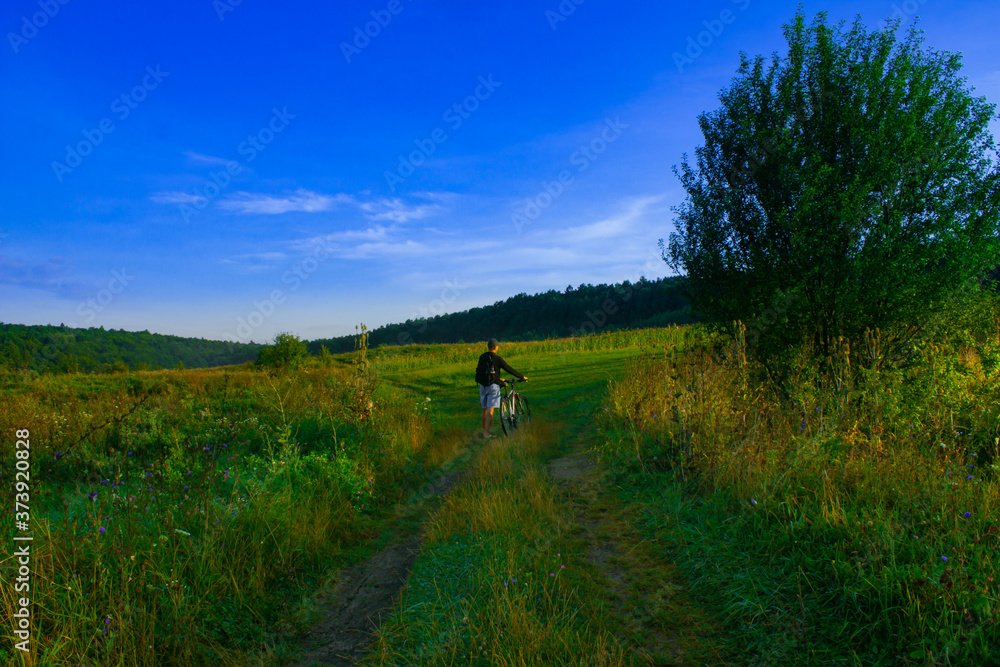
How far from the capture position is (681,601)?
3.96 metres

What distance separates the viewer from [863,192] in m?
9.30

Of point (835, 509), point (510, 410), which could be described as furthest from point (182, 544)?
point (510, 410)

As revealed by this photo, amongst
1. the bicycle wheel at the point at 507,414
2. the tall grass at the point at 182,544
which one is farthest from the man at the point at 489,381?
the tall grass at the point at 182,544

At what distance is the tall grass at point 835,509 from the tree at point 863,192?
1584 millimetres

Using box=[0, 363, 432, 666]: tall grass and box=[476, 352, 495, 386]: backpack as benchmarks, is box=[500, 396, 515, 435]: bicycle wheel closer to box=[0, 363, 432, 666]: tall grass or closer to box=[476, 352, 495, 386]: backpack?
box=[476, 352, 495, 386]: backpack

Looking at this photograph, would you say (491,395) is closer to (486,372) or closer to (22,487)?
(486,372)

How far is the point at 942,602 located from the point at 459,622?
326 cm

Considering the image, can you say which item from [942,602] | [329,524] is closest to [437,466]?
[329,524]

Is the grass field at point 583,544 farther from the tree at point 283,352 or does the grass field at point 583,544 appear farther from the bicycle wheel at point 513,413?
the tree at point 283,352

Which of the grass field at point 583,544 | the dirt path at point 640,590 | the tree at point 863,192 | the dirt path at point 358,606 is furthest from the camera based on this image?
the tree at point 863,192

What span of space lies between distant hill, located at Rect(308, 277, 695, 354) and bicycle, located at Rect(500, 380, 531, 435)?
265 ft

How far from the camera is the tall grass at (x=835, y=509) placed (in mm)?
3129

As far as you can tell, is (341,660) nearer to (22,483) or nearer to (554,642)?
(554,642)

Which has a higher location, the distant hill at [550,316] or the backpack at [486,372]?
the distant hill at [550,316]
